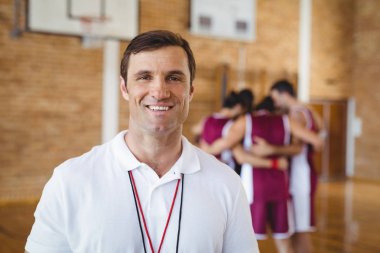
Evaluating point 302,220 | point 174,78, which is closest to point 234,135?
point 302,220

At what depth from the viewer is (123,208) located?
1251 millimetres

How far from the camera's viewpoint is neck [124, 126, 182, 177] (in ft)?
4.35

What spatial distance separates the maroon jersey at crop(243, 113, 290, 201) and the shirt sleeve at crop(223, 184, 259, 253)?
180 cm

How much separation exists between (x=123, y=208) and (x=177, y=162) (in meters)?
0.21

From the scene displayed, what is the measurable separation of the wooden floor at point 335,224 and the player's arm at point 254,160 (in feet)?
4.20

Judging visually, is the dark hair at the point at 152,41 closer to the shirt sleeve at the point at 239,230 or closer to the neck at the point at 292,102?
the shirt sleeve at the point at 239,230

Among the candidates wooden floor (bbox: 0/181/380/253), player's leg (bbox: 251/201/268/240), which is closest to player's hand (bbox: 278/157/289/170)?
player's leg (bbox: 251/201/268/240)

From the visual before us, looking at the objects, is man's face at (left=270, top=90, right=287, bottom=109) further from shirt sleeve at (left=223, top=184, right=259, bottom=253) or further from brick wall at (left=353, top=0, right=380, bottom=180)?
brick wall at (left=353, top=0, right=380, bottom=180)

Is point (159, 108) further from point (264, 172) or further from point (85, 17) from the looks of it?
point (85, 17)

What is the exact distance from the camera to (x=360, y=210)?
20.9ft

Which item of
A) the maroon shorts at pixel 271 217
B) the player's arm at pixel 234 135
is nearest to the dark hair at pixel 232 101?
the player's arm at pixel 234 135

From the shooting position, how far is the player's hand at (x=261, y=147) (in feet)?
10.2

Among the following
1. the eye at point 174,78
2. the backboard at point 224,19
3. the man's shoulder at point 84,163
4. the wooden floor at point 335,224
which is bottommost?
the wooden floor at point 335,224

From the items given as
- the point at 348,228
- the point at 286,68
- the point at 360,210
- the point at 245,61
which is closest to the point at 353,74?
the point at 286,68
